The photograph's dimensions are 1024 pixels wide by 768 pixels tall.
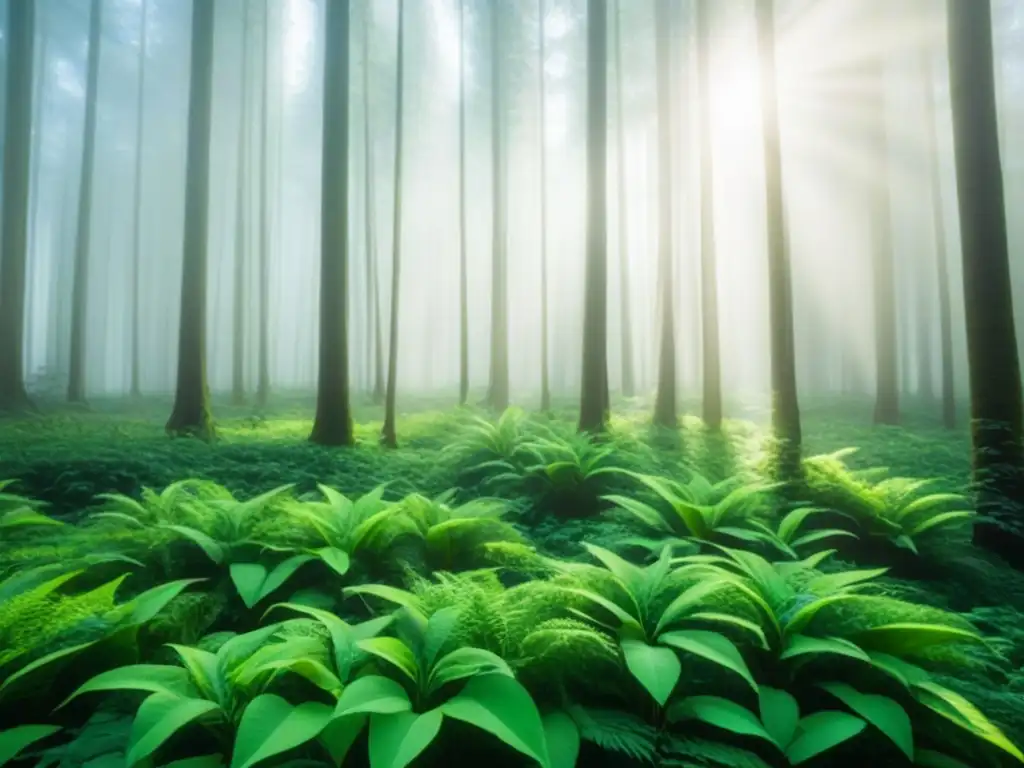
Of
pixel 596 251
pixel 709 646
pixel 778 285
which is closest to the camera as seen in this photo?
pixel 709 646

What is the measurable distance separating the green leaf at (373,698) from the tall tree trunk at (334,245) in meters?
8.46

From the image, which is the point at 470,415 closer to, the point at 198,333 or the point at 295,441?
the point at 295,441

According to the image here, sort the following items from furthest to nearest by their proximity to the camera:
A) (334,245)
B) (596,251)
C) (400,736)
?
(596,251) < (334,245) < (400,736)

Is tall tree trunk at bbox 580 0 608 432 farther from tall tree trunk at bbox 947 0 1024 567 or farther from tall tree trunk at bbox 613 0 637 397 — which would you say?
tall tree trunk at bbox 613 0 637 397

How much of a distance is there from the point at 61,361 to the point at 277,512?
108 ft

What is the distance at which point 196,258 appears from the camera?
10898mm

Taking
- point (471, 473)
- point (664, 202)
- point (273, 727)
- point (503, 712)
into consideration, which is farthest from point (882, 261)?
point (273, 727)

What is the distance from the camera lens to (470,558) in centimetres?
469

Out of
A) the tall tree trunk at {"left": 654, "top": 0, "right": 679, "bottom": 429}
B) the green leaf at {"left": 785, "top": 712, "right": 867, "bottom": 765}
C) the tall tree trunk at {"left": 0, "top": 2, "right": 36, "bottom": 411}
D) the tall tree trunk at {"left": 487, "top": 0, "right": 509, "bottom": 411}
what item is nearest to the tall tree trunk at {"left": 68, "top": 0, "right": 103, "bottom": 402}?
the tall tree trunk at {"left": 0, "top": 2, "right": 36, "bottom": 411}

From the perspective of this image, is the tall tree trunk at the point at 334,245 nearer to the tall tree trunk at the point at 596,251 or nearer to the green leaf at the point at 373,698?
the tall tree trunk at the point at 596,251

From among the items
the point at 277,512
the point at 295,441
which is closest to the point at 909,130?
the point at 295,441

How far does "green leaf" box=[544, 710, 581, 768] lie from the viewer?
7.23ft

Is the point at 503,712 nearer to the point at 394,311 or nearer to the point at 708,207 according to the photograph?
the point at 394,311

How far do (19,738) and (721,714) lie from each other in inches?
118
